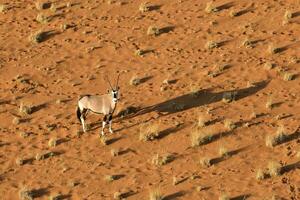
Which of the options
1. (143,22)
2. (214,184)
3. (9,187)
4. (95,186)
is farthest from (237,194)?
(143,22)

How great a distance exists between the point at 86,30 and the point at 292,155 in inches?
555

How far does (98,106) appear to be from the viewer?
26.4 metres

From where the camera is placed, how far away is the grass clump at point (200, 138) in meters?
25.1

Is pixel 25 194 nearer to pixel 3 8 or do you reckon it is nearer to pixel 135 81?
pixel 135 81

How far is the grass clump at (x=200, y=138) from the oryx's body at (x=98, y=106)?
11.0 feet

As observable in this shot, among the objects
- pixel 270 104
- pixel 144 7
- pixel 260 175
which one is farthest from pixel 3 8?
pixel 260 175

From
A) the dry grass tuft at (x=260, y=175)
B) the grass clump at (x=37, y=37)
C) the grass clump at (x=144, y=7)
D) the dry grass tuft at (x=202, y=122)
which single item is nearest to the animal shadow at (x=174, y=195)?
the dry grass tuft at (x=260, y=175)

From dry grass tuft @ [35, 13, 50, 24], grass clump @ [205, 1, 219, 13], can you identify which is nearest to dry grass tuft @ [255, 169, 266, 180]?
grass clump @ [205, 1, 219, 13]

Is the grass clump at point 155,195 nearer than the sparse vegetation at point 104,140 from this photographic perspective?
Yes

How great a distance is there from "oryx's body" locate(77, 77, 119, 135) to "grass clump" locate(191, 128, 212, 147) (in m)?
3.34

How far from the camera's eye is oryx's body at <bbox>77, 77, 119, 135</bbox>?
85.9 ft

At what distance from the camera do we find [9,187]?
23688 mm

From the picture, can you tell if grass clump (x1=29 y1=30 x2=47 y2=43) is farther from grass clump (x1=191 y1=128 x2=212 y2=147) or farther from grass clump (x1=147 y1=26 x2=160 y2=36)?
grass clump (x1=191 y1=128 x2=212 y2=147)

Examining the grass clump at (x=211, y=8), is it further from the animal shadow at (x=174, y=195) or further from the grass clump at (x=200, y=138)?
the animal shadow at (x=174, y=195)
